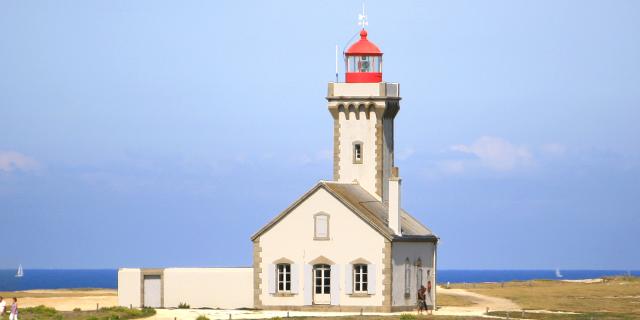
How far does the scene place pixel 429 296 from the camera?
68250 mm

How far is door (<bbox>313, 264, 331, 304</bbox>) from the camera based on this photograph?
214ft

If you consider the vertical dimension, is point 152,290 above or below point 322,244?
below

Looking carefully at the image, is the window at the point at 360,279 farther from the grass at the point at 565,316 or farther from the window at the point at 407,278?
the grass at the point at 565,316

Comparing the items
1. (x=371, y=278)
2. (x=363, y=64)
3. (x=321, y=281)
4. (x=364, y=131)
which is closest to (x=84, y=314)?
(x=321, y=281)

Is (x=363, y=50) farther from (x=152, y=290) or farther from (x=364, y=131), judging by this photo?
(x=152, y=290)

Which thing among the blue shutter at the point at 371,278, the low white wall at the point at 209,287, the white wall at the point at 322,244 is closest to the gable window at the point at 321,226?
the white wall at the point at 322,244

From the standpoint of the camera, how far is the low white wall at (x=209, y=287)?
66.4 m

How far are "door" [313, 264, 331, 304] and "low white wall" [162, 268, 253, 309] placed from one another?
2.99m

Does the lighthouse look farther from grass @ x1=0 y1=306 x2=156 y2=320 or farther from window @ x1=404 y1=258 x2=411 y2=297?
grass @ x1=0 y1=306 x2=156 y2=320

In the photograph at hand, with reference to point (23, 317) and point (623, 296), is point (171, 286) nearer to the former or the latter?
point (23, 317)

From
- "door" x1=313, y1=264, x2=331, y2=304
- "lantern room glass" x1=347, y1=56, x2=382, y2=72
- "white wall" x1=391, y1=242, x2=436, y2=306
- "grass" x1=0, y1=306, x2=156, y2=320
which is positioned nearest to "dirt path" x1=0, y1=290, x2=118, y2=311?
"grass" x1=0, y1=306, x2=156, y2=320

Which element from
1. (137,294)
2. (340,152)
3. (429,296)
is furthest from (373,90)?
(137,294)

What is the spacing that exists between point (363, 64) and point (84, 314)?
18509mm

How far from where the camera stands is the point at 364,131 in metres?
69.9
